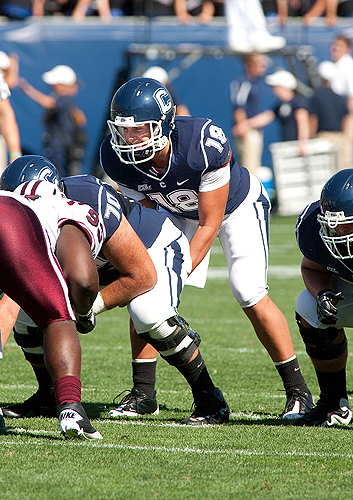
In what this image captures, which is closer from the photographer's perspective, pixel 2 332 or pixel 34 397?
pixel 2 332

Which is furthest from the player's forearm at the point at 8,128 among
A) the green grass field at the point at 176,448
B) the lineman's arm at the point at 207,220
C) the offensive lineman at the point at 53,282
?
the offensive lineman at the point at 53,282

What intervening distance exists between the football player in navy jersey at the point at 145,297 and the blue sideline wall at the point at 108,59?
1025 centimetres

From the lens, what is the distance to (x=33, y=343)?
3.75 meters

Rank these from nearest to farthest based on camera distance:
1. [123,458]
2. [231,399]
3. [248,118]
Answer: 1. [123,458]
2. [231,399]
3. [248,118]

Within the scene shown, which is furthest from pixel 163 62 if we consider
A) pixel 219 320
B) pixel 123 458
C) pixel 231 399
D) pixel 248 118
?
pixel 123 458

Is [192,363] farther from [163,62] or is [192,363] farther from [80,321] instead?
[163,62]

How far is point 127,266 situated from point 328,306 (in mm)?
899

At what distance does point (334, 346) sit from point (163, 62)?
36.1 feet

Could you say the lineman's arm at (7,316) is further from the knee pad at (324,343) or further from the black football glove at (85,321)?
the knee pad at (324,343)

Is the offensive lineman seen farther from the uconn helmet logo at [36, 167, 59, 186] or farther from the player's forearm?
the player's forearm

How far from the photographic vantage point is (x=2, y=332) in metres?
3.47

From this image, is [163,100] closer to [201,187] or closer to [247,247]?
[201,187]

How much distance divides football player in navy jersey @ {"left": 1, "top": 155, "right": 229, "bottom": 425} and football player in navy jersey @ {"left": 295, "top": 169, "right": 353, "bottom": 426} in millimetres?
487

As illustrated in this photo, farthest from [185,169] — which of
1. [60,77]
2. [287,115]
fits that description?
[287,115]
